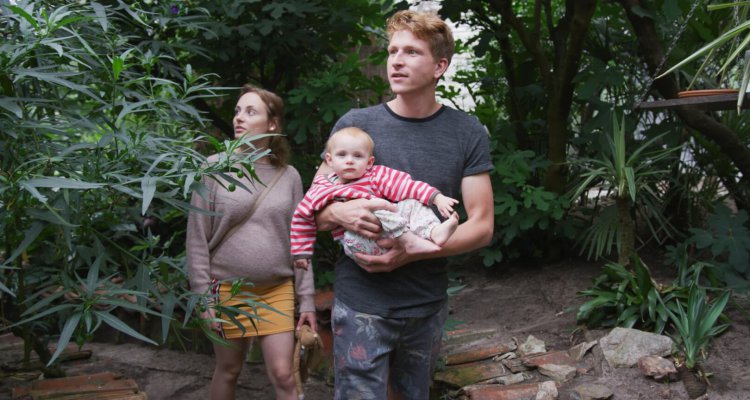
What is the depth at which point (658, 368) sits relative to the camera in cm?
353

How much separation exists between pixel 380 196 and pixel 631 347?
1.91 meters

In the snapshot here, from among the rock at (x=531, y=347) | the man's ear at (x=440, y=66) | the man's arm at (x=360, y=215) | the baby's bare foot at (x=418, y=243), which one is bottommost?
the rock at (x=531, y=347)

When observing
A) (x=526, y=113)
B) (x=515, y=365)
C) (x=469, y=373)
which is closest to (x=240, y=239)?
(x=469, y=373)

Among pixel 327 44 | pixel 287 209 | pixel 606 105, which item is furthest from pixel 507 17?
pixel 287 209

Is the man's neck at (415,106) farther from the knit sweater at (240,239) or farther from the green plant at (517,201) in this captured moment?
the green plant at (517,201)

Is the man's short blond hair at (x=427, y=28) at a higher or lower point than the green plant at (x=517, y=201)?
higher

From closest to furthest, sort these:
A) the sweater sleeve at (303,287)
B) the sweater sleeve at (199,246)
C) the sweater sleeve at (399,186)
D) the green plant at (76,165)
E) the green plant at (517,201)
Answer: the green plant at (76,165) → the sweater sleeve at (399,186) → the sweater sleeve at (199,246) → the sweater sleeve at (303,287) → the green plant at (517,201)

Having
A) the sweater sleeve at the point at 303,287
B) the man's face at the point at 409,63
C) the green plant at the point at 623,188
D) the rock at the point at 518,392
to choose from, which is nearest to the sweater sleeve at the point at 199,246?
the sweater sleeve at the point at 303,287

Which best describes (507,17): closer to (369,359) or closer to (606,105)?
(606,105)

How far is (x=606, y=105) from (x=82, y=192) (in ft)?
11.8

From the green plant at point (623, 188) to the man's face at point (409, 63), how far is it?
2.21 metres

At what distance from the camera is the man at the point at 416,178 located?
2.43m

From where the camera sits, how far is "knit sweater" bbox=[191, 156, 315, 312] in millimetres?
3078

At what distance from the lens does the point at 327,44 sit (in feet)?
16.3
